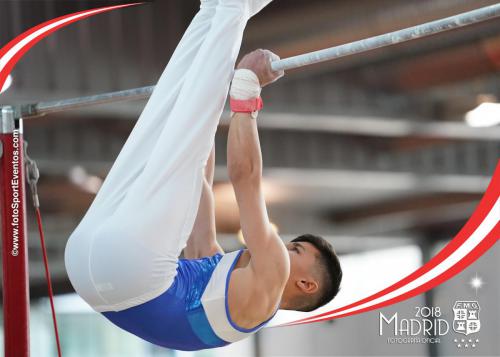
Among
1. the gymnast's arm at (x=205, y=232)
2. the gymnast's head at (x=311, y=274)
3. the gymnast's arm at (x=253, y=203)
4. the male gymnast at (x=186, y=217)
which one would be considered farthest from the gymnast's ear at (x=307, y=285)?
the gymnast's arm at (x=205, y=232)

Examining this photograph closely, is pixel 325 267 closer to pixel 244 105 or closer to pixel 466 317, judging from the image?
pixel 244 105

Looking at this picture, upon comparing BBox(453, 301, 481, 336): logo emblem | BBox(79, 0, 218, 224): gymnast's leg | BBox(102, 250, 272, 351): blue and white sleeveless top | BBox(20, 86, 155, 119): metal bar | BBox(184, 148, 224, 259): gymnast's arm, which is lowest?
BBox(453, 301, 481, 336): logo emblem

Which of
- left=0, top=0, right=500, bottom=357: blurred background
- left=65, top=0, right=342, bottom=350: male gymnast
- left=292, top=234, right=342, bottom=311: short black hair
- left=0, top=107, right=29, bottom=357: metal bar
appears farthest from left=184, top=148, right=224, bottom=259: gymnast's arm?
left=0, top=0, right=500, bottom=357: blurred background

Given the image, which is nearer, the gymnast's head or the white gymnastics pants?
the white gymnastics pants

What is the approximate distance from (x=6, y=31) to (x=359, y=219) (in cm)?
597

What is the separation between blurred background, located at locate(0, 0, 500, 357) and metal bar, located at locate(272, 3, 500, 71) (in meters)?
5.16

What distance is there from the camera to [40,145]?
30.8ft

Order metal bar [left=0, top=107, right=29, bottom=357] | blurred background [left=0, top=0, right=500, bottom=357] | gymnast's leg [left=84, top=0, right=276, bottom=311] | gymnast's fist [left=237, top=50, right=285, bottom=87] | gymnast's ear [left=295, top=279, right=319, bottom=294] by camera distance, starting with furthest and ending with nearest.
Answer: blurred background [left=0, top=0, right=500, bottom=357]
metal bar [left=0, top=107, right=29, bottom=357]
gymnast's ear [left=295, top=279, right=319, bottom=294]
gymnast's fist [left=237, top=50, right=285, bottom=87]
gymnast's leg [left=84, top=0, right=276, bottom=311]

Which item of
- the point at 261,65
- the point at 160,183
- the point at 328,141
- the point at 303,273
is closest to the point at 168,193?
the point at 160,183

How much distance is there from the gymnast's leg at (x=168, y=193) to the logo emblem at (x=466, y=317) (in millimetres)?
7424

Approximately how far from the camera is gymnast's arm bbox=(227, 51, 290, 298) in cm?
267

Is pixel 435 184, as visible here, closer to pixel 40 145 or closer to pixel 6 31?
pixel 40 145

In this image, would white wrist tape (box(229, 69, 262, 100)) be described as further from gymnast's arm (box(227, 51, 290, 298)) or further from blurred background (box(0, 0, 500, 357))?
blurred background (box(0, 0, 500, 357))

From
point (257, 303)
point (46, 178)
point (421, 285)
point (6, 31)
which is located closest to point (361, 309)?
point (421, 285)
